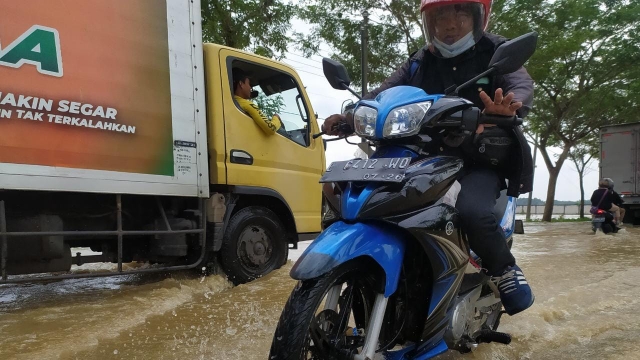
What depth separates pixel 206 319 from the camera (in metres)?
3.81

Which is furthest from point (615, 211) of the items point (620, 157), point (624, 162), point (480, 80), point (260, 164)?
point (480, 80)

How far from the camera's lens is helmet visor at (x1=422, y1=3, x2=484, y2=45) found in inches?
101

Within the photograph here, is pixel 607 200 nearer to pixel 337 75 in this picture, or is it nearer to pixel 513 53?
pixel 337 75

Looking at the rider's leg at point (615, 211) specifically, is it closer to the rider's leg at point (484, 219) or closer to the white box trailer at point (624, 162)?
the white box trailer at point (624, 162)

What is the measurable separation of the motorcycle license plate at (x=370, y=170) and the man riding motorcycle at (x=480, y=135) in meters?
0.30

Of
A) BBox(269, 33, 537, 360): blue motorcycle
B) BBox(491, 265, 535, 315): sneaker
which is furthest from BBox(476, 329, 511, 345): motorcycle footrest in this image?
BBox(269, 33, 537, 360): blue motorcycle

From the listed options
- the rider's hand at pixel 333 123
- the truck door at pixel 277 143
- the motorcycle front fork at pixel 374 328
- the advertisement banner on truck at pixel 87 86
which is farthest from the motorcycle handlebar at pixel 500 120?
the advertisement banner on truck at pixel 87 86

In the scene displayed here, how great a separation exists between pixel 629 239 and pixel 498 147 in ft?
34.8

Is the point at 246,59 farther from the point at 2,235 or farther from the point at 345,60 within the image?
the point at 345,60

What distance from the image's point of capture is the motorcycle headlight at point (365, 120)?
89.3 inches

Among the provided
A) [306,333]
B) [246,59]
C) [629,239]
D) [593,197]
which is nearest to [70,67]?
[246,59]

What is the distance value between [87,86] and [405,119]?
2.81m

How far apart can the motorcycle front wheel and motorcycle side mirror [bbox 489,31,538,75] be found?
103cm

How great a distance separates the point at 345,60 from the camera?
16.8 m
